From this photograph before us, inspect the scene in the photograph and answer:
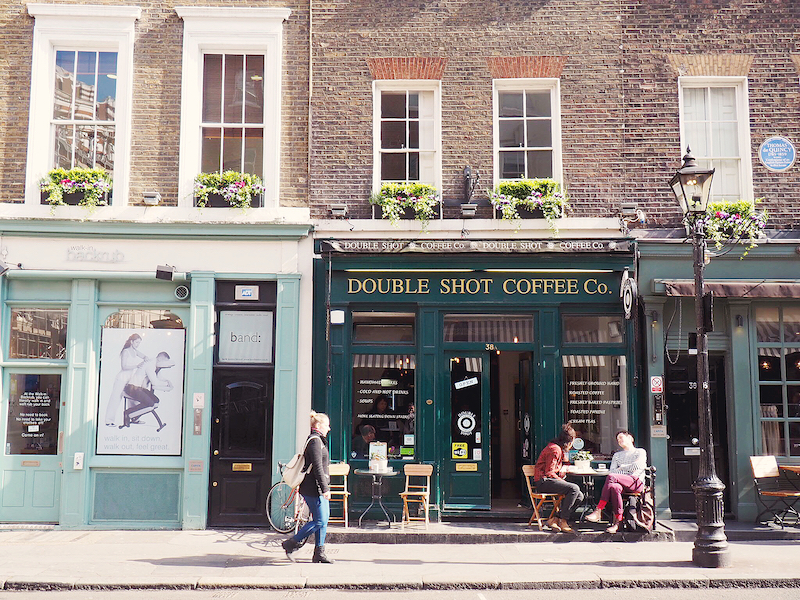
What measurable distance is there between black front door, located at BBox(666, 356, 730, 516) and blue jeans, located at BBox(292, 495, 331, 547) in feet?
18.1

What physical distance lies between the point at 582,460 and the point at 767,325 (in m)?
3.62

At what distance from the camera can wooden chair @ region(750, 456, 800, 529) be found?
416 inches

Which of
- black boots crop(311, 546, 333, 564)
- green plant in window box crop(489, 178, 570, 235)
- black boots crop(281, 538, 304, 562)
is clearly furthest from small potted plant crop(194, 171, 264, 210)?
black boots crop(311, 546, 333, 564)

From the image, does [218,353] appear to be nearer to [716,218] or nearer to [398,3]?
[398,3]

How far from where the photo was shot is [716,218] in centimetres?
1116

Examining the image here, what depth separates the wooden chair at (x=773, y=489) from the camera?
10.6 meters

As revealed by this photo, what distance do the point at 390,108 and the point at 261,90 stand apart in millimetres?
2053

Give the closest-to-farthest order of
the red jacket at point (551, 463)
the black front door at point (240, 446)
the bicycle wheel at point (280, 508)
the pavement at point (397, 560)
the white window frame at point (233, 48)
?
the pavement at point (397, 560) < the red jacket at point (551, 463) < the bicycle wheel at point (280, 508) < the black front door at point (240, 446) < the white window frame at point (233, 48)

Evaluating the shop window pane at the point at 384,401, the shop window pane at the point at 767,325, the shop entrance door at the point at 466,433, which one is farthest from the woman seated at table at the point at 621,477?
the shop window pane at the point at 384,401

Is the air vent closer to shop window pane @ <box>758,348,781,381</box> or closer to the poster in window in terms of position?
the poster in window

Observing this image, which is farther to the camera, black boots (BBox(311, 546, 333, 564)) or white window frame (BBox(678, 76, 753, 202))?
white window frame (BBox(678, 76, 753, 202))

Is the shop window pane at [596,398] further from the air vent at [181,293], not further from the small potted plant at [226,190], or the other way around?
the air vent at [181,293]

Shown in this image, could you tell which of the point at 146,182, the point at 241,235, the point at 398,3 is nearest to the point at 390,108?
the point at 398,3

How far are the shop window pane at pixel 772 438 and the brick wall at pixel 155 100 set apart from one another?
7.76m
